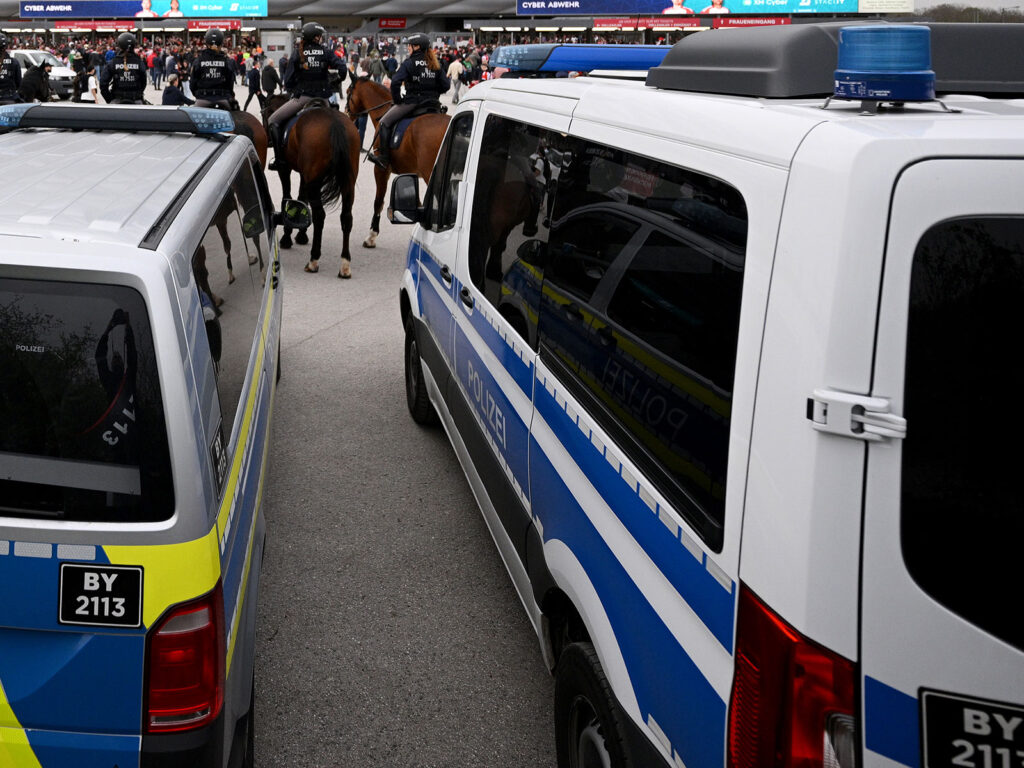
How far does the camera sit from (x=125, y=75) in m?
13.0

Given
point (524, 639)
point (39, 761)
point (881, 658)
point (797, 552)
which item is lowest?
point (524, 639)

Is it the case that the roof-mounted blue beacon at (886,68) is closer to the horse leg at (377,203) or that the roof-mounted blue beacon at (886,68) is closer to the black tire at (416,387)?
the black tire at (416,387)

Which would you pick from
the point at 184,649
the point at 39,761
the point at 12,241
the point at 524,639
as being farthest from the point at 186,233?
the point at 524,639

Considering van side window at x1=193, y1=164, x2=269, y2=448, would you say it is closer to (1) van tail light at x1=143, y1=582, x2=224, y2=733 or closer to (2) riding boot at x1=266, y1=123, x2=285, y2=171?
(1) van tail light at x1=143, y1=582, x2=224, y2=733

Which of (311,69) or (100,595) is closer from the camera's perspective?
(100,595)

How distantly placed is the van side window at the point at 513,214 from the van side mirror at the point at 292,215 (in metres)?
1.83

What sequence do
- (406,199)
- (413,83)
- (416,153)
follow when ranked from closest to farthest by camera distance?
(406,199) → (416,153) → (413,83)

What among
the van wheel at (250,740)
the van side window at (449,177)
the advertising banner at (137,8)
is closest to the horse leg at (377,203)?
the van side window at (449,177)

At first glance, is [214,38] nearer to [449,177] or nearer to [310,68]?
[310,68]

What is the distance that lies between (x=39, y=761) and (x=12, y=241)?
1.06 m

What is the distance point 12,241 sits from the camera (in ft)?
6.79

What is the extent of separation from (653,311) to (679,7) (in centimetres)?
5780

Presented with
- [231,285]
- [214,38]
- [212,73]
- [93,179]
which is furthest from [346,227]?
[93,179]

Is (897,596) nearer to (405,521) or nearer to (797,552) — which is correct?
(797,552)
